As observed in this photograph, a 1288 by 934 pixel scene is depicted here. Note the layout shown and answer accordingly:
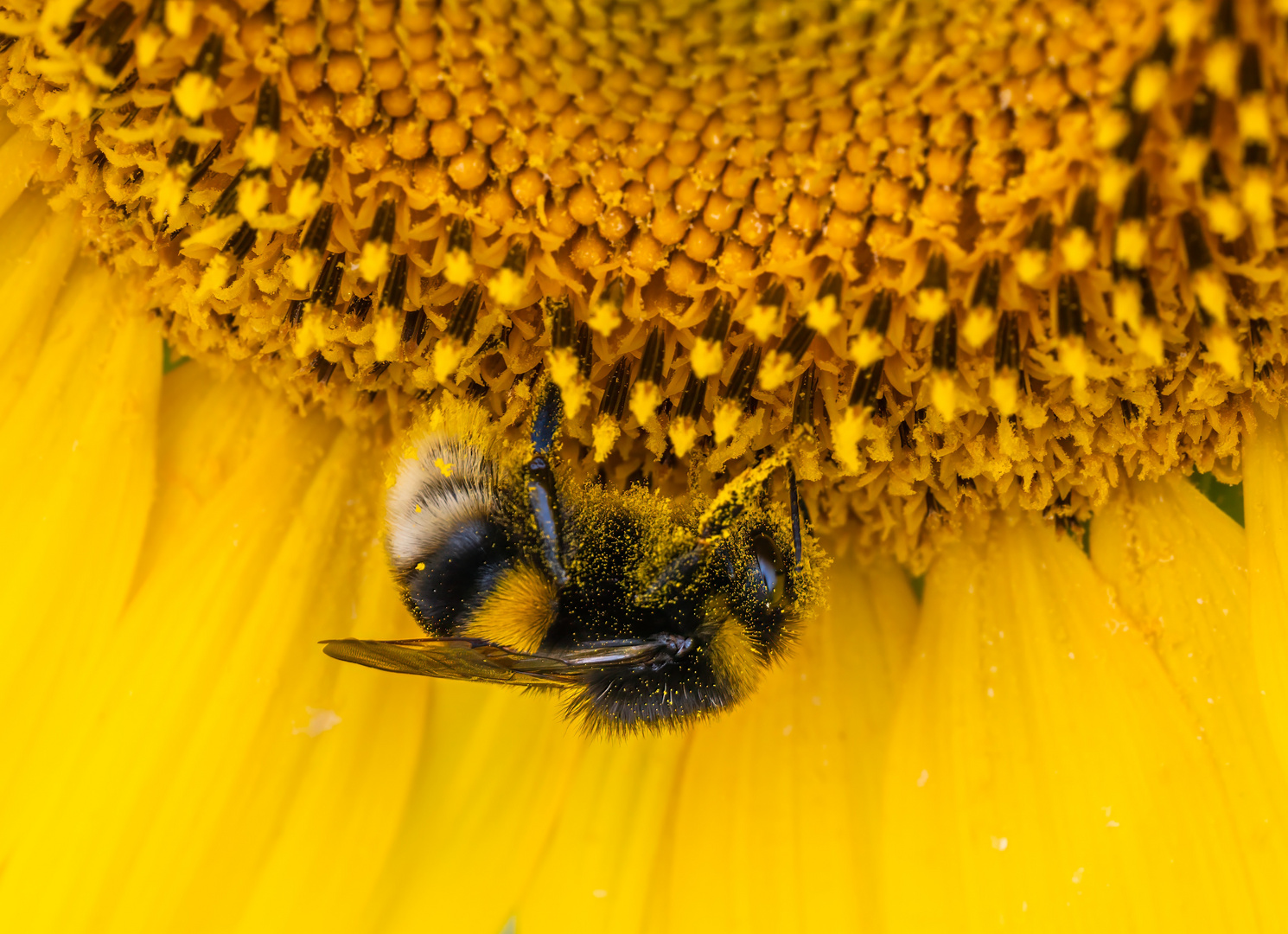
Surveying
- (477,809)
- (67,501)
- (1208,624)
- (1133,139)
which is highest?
(1133,139)

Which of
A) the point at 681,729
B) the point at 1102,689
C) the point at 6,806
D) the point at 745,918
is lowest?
the point at 6,806

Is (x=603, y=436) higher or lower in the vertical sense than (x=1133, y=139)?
lower

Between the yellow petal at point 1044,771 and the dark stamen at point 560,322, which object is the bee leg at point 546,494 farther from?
the yellow petal at point 1044,771

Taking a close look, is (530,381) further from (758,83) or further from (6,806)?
(6,806)

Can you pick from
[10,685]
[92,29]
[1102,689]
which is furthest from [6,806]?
[1102,689]

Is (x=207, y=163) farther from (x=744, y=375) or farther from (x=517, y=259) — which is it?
(x=744, y=375)

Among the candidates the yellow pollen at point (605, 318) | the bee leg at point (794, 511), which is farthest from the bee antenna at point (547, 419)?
the bee leg at point (794, 511)

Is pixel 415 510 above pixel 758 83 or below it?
below

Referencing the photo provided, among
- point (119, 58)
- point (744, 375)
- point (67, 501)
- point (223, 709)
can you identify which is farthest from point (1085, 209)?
point (67, 501)
